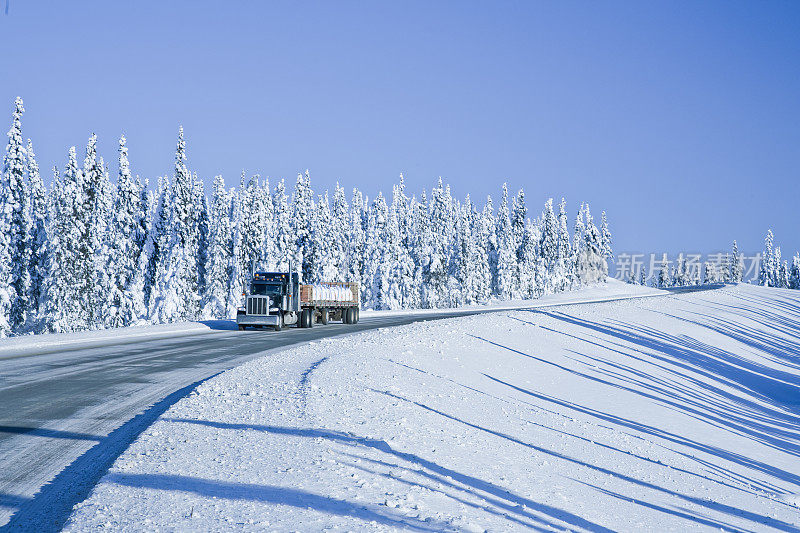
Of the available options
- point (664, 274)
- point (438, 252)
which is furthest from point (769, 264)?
point (438, 252)

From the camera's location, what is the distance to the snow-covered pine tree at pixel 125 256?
5491cm

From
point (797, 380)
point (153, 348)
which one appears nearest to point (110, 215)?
point (153, 348)

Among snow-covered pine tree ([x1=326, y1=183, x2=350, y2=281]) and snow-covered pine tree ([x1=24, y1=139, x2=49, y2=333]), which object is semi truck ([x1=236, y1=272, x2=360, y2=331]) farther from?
snow-covered pine tree ([x1=326, y1=183, x2=350, y2=281])

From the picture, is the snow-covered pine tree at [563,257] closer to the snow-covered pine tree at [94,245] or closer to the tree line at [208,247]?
the tree line at [208,247]

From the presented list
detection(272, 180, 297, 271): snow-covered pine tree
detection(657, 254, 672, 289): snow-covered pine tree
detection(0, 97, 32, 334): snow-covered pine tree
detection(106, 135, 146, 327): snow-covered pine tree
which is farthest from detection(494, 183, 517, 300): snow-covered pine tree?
detection(657, 254, 672, 289): snow-covered pine tree

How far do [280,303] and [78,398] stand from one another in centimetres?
2144

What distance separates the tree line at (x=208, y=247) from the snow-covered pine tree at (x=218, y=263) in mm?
127

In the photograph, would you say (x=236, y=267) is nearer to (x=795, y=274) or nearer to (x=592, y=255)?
(x=592, y=255)

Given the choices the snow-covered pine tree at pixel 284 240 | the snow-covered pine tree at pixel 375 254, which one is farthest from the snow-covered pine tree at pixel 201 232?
the snow-covered pine tree at pixel 375 254

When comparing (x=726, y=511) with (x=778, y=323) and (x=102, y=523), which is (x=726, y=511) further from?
(x=778, y=323)

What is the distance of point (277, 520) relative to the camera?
6.30 meters

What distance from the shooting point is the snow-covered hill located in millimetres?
6902

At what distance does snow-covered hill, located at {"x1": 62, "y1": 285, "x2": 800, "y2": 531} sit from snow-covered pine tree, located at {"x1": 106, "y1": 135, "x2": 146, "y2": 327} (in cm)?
3643

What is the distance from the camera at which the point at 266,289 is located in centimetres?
3522
